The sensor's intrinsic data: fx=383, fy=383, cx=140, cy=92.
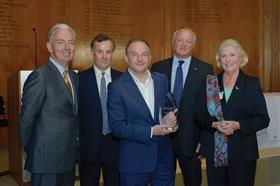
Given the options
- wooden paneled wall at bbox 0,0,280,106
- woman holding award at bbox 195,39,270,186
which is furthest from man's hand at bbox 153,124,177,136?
wooden paneled wall at bbox 0,0,280,106

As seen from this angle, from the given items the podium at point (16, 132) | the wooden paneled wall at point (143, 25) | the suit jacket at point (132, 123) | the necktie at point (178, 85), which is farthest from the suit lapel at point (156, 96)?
the wooden paneled wall at point (143, 25)

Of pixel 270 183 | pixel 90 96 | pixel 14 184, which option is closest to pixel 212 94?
pixel 90 96

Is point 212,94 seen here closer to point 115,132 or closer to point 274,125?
point 115,132

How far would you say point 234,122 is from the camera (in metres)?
2.24

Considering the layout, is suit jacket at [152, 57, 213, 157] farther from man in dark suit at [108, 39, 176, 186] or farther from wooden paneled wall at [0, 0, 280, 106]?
wooden paneled wall at [0, 0, 280, 106]

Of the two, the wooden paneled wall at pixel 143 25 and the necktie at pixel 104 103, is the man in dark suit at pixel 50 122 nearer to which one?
the necktie at pixel 104 103

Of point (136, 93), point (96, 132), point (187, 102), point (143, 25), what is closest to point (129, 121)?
point (136, 93)

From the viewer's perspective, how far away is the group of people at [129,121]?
82.6 inches

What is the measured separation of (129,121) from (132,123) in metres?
0.02

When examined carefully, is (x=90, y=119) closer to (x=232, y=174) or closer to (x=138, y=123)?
(x=138, y=123)

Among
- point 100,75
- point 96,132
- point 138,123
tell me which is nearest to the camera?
point 138,123

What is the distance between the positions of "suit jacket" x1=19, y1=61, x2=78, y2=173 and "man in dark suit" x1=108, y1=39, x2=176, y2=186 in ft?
0.92

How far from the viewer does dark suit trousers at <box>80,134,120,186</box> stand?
2.52 metres

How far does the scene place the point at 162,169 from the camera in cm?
225
